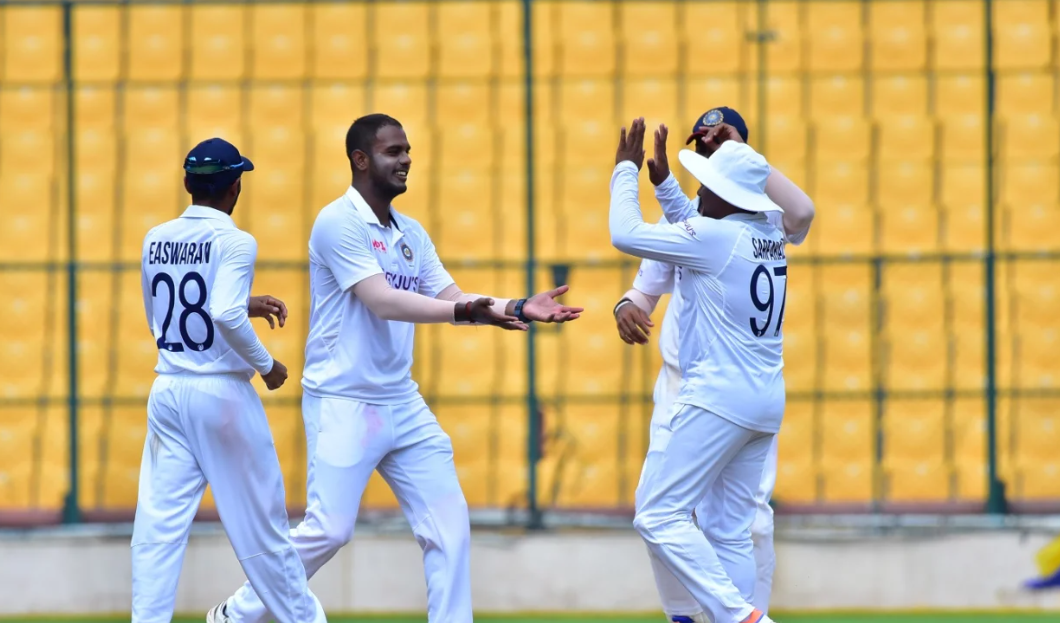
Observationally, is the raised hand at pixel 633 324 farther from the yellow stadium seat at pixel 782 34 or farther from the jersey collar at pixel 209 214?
the yellow stadium seat at pixel 782 34

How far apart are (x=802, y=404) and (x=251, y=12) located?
405 cm

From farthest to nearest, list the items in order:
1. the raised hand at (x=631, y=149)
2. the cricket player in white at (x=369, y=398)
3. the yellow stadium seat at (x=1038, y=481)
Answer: the yellow stadium seat at (x=1038, y=481)
the raised hand at (x=631, y=149)
the cricket player in white at (x=369, y=398)

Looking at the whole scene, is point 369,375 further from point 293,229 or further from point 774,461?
point 293,229

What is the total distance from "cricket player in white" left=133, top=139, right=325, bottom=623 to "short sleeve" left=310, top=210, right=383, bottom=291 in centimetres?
31

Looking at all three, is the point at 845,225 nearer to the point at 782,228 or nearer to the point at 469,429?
the point at 469,429

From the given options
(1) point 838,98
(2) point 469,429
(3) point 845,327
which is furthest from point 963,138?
(2) point 469,429

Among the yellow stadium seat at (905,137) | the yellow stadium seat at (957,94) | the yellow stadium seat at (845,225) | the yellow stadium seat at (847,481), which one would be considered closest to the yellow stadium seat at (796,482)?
the yellow stadium seat at (847,481)

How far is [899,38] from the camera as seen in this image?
928 centimetres

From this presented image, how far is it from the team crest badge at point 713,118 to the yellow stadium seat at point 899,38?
3195 mm

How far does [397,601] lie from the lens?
8000 mm

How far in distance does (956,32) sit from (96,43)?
517 cm

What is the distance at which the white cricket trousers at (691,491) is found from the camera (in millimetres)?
5617

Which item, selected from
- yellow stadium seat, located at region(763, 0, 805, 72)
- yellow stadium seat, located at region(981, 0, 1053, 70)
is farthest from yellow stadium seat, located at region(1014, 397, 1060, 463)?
yellow stadium seat, located at region(763, 0, 805, 72)

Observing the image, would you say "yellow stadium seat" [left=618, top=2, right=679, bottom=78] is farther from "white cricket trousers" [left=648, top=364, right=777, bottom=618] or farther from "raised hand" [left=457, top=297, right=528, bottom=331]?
"raised hand" [left=457, top=297, right=528, bottom=331]
